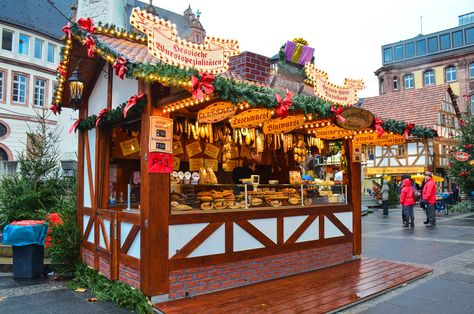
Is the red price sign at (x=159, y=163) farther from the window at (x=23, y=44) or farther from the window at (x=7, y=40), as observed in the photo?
the window at (x=23, y=44)

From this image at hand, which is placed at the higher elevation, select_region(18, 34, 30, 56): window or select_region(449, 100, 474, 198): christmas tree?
select_region(18, 34, 30, 56): window

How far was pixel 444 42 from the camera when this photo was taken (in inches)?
1970

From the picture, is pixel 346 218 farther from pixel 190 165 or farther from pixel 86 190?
pixel 86 190

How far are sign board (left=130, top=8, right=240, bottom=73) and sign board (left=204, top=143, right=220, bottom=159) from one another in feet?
10.5

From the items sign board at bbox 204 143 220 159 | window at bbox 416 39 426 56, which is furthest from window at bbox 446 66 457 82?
sign board at bbox 204 143 220 159

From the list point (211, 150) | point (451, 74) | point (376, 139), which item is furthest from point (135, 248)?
point (451, 74)

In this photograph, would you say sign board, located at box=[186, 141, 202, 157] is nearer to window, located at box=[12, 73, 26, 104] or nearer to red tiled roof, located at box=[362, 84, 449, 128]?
red tiled roof, located at box=[362, 84, 449, 128]

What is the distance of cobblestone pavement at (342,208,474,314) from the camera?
5430 mm

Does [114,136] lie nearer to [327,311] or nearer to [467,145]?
[327,311]

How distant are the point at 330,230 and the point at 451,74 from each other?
155 ft

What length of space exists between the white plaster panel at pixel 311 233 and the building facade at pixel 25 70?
80.9ft

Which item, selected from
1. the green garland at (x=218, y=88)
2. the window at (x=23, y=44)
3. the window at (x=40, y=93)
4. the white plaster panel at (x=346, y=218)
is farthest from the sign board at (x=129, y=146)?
the window at (x=23, y=44)

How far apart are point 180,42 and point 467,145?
19.3 metres

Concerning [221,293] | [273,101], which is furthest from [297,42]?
[221,293]
